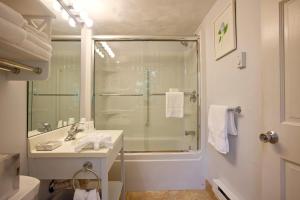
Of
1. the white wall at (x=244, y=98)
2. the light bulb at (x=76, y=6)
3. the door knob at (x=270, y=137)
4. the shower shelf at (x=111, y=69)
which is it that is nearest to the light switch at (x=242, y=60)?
the white wall at (x=244, y=98)

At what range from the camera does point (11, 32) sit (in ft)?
2.22

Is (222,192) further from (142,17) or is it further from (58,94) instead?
(142,17)

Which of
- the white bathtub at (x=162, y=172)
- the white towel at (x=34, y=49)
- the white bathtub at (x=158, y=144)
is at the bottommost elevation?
the white bathtub at (x=162, y=172)

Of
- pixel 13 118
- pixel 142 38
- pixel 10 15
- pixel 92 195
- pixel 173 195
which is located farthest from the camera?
pixel 142 38

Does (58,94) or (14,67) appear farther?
(58,94)

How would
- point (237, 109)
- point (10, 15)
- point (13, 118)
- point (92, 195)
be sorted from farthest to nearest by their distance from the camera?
point (237, 109) → point (92, 195) → point (13, 118) → point (10, 15)

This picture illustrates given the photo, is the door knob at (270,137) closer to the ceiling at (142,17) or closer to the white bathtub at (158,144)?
the ceiling at (142,17)

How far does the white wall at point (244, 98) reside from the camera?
4.25 feet

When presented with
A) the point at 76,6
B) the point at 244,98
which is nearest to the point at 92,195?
the point at 244,98

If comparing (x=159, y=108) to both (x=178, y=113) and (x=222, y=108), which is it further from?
(x=222, y=108)

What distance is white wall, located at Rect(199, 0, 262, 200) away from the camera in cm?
130

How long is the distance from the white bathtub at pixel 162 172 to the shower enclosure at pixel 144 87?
0.42 m

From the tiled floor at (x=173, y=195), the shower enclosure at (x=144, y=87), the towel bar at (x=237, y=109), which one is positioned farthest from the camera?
the shower enclosure at (x=144, y=87)

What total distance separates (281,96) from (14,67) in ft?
4.26
